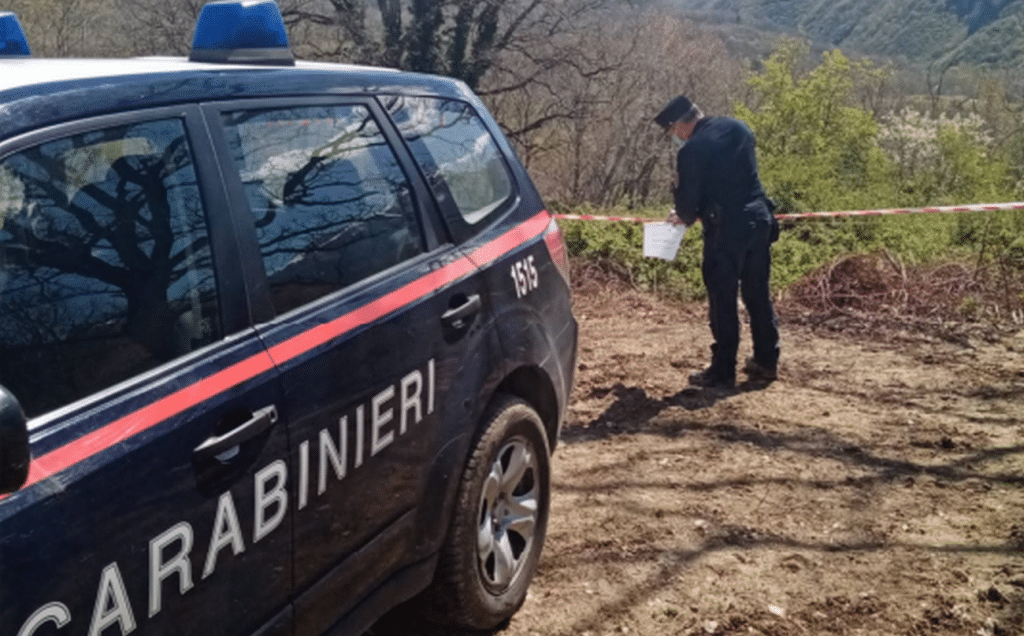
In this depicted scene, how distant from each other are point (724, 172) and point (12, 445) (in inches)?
189

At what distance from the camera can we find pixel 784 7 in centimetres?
18138

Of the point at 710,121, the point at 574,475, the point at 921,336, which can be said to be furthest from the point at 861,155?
the point at 574,475

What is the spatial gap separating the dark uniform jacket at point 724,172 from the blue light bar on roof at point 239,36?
3.45 m

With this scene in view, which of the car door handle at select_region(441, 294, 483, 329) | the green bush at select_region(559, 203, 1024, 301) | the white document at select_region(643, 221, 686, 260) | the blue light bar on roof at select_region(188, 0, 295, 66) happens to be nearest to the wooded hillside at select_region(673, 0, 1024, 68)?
the green bush at select_region(559, 203, 1024, 301)

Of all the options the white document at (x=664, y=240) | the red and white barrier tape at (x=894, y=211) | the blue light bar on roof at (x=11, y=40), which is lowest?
the red and white barrier tape at (x=894, y=211)

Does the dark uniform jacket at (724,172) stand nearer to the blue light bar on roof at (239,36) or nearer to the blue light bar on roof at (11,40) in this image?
the blue light bar on roof at (239,36)

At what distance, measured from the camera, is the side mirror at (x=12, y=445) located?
1435 mm

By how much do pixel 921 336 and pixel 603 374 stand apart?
2.55m

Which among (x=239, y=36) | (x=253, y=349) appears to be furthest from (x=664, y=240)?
(x=253, y=349)

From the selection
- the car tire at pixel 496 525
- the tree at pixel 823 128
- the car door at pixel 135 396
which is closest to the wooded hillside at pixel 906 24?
the tree at pixel 823 128

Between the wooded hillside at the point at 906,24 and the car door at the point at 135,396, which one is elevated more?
the car door at the point at 135,396

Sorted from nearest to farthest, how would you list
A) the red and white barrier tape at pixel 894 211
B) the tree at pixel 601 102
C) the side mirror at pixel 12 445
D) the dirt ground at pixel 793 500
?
the side mirror at pixel 12 445 → the dirt ground at pixel 793 500 → the red and white barrier tape at pixel 894 211 → the tree at pixel 601 102

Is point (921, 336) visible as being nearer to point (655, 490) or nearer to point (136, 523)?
point (655, 490)

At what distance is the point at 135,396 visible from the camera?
5.94 ft
